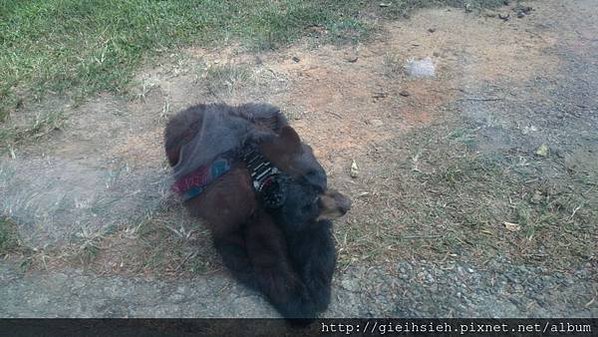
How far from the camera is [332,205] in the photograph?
319 cm

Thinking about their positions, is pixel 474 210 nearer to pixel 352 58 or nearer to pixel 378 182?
pixel 378 182

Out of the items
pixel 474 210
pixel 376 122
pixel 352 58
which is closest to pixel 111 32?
pixel 352 58

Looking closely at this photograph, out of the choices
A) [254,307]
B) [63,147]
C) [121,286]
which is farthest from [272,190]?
[63,147]

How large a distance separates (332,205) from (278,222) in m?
0.28

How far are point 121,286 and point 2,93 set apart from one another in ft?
7.68

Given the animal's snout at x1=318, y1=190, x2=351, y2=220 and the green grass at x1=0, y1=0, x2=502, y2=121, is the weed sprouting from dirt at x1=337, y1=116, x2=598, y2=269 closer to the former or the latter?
the animal's snout at x1=318, y1=190, x2=351, y2=220

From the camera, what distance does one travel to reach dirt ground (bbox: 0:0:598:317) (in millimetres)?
3131

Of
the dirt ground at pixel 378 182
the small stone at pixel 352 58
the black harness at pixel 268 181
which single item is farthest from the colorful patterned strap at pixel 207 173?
the small stone at pixel 352 58

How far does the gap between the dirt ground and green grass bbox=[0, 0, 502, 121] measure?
227 mm

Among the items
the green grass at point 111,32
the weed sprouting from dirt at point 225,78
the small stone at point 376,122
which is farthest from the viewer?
the green grass at point 111,32

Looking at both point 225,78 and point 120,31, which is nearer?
point 225,78

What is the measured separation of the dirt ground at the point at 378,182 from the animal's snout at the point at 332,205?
21 centimetres

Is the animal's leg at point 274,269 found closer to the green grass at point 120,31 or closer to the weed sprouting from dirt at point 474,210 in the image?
the weed sprouting from dirt at point 474,210

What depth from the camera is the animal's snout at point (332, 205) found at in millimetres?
3170
